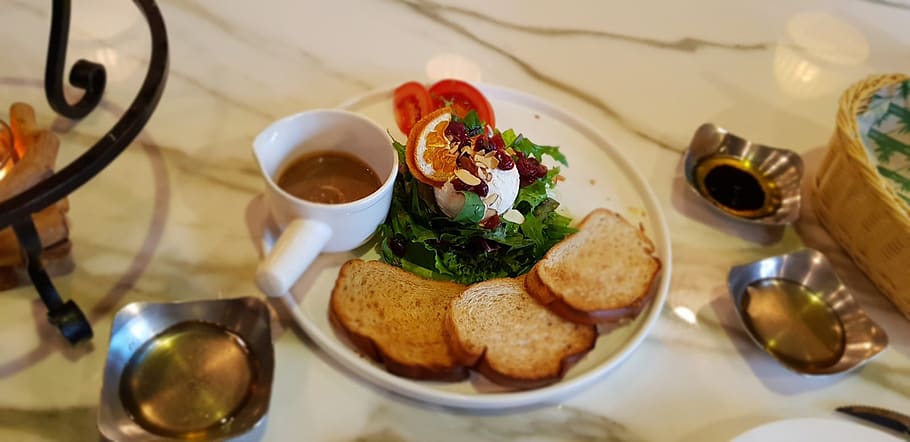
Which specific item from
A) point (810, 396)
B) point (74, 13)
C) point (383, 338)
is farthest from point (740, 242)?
point (74, 13)

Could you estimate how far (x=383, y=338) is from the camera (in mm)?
1156

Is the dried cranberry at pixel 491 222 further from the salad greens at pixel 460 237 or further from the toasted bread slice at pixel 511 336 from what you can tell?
the toasted bread slice at pixel 511 336

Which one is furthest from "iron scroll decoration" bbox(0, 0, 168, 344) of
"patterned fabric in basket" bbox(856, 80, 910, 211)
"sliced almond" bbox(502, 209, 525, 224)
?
"patterned fabric in basket" bbox(856, 80, 910, 211)

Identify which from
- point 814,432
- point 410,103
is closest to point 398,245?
point 410,103

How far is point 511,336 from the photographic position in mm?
1188

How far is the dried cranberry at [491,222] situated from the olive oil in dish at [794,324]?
22.0 inches

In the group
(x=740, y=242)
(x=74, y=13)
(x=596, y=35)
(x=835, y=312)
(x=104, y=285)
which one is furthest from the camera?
(x=596, y=35)

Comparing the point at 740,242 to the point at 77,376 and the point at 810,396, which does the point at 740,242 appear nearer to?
the point at 810,396

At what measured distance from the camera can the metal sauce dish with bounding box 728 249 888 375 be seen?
128 centimetres

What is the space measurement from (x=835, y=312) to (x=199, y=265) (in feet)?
4.35

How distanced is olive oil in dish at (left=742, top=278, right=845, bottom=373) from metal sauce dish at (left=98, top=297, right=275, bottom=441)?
976 millimetres

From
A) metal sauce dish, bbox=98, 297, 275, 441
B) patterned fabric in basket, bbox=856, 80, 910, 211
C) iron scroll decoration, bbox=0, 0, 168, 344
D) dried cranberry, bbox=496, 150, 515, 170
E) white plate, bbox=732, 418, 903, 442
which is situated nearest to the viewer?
iron scroll decoration, bbox=0, 0, 168, 344

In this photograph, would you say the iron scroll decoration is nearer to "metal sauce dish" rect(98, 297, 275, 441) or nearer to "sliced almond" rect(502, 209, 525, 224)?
"metal sauce dish" rect(98, 297, 275, 441)

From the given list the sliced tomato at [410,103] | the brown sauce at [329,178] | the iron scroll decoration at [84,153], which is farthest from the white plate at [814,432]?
the iron scroll decoration at [84,153]
